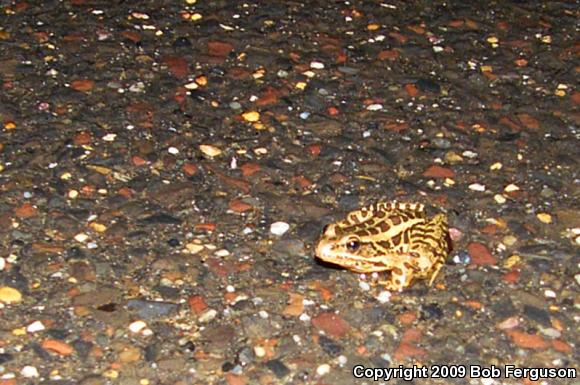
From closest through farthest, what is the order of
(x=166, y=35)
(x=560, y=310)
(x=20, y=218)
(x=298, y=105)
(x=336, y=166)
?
(x=560, y=310), (x=20, y=218), (x=336, y=166), (x=298, y=105), (x=166, y=35)

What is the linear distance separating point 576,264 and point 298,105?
80.3 inches

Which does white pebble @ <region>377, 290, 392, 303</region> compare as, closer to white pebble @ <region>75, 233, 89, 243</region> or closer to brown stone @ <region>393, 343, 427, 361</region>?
brown stone @ <region>393, 343, 427, 361</region>

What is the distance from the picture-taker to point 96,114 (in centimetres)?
658

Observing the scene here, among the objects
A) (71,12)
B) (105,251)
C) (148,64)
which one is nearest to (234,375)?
(105,251)

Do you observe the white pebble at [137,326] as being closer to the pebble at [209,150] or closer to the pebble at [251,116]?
the pebble at [209,150]

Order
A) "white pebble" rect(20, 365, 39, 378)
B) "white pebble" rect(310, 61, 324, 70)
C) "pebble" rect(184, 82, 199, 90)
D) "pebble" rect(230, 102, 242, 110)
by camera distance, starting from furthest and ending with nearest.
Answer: "white pebble" rect(310, 61, 324, 70) → "pebble" rect(184, 82, 199, 90) → "pebble" rect(230, 102, 242, 110) → "white pebble" rect(20, 365, 39, 378)

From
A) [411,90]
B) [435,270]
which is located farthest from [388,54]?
[435,270]

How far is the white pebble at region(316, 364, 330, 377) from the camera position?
15.8 ft

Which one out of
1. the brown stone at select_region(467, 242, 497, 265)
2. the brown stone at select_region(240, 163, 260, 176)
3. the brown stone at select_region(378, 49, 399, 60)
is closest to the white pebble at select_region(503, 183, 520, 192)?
the brown stone at select_region(467, 242, 497, 265)

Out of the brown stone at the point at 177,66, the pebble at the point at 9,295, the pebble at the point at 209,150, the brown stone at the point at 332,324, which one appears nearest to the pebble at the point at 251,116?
the pebble at the point at 209,150

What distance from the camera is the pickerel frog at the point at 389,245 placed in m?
5.29

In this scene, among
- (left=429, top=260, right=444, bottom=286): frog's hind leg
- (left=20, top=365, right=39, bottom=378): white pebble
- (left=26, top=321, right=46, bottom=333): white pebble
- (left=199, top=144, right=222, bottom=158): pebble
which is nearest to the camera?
(left=20, top=365, right=39, bottom=378): white pebble

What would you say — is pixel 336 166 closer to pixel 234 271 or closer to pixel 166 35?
pixel 234 271

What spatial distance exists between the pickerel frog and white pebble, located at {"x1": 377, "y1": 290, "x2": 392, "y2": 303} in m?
0.03
